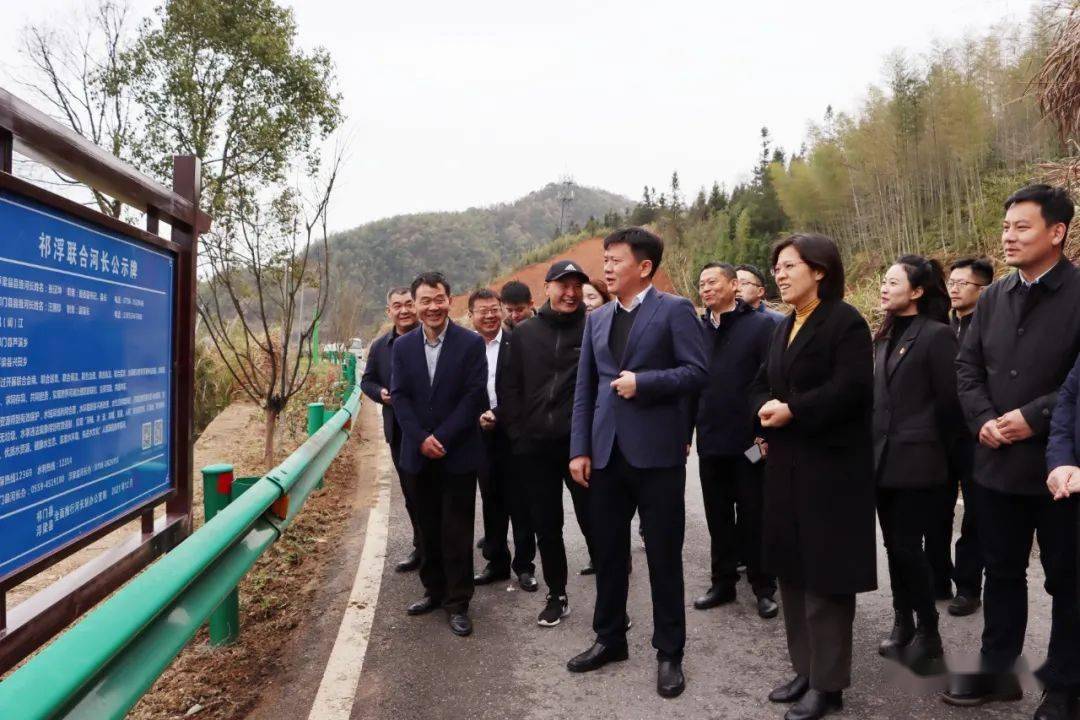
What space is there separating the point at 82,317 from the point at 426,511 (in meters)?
2.40

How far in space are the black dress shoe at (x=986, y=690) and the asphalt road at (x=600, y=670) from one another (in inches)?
1.6

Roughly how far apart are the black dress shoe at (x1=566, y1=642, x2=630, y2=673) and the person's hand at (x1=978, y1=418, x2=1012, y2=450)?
5.94 feet

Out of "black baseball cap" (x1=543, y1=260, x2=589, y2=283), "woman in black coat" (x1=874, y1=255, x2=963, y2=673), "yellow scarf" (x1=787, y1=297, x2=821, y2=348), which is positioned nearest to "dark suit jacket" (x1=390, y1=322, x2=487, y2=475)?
"black baseball cap" (x1=543, y1=260, x2=589, y2=283)

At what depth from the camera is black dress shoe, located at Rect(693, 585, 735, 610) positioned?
13.9ft

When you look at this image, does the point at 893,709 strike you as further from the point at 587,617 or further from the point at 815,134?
the point at 815,134

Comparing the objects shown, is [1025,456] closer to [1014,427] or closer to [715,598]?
[1014,427]

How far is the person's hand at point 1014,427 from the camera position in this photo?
9.82 ft

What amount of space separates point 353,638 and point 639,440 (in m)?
1.73

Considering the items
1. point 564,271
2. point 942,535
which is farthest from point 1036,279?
point 564,271

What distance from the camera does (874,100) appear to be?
18078mm

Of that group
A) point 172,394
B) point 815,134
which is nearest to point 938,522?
point 172,394

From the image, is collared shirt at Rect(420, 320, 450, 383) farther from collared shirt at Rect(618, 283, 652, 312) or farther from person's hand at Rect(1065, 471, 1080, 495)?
person's hand at Rect(1065, 471, 1080, 495)

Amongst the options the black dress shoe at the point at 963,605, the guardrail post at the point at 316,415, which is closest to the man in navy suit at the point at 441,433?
the black dress shoe at the point at 963,605

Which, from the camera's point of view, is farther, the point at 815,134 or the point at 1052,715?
the point at 815,134
